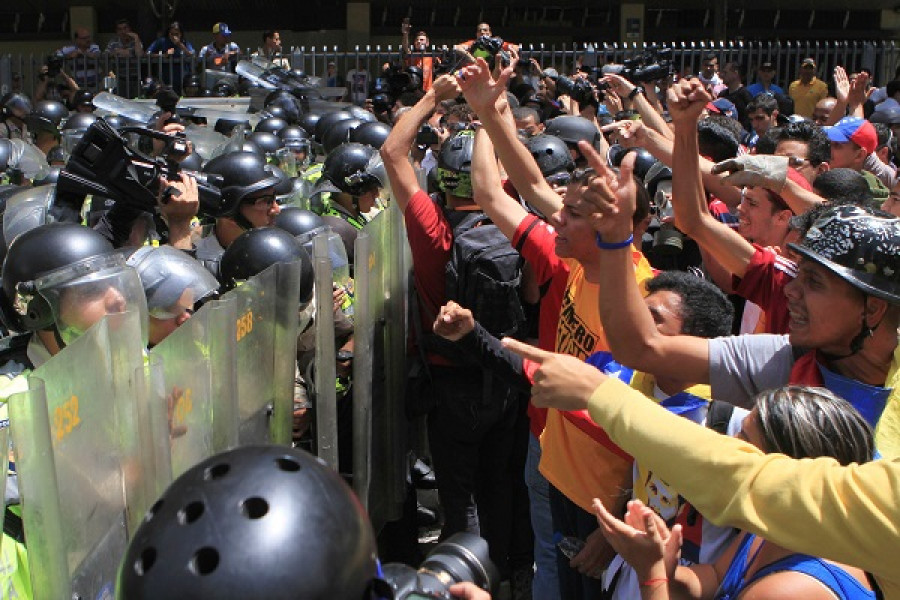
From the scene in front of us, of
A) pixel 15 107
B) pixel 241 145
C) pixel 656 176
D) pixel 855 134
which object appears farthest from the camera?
pixel 15 107

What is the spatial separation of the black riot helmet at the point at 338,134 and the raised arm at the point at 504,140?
212 inches

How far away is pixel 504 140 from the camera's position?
167 inches

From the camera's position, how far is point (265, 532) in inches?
63.0

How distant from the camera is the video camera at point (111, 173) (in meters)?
4.97

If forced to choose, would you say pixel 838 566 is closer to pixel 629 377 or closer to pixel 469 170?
pixel 629 377

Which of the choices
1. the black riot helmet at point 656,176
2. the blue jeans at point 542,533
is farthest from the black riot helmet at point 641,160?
the blue jeans at point 542,533

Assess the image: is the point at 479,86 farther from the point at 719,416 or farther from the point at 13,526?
the point at 13,526

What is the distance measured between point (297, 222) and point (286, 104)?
775 cm

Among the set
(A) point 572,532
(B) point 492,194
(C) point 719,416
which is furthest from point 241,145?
(C) point 719,416

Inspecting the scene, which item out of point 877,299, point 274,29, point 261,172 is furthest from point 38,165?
point 274,29

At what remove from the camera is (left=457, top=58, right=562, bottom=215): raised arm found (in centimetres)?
426

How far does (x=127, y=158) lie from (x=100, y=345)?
8.67 ft

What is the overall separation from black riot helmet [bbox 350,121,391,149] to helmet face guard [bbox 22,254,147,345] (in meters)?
5.80

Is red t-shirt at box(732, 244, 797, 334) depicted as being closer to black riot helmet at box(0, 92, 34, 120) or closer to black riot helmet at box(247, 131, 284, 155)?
black riot helmet at box(247, 131, 284, 155)
